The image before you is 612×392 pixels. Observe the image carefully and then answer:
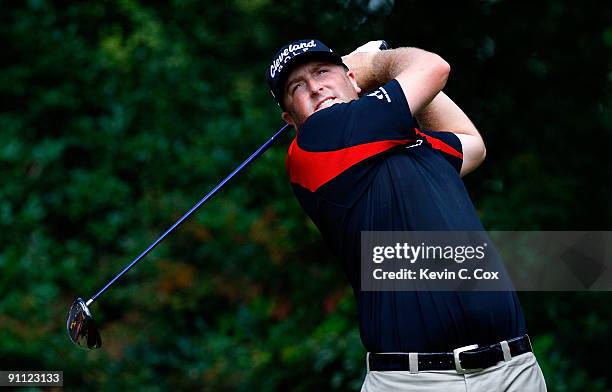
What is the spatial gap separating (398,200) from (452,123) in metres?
0.68

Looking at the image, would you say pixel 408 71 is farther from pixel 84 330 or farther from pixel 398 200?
pixel 84 330

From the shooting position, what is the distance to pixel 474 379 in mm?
2963

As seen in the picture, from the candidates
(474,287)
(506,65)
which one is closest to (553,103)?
(506,65)

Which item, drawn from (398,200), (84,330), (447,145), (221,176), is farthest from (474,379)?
(221,176)

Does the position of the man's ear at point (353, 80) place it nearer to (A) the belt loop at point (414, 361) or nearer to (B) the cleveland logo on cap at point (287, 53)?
(B) the cleveland logo on cap at point (287, 53)

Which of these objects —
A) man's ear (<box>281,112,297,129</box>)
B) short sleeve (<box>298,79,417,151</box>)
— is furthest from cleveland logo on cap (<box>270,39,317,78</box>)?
short sleeve (<box>298,79,417,151</box>)

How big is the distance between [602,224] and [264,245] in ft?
7.86

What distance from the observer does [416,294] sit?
297 cm

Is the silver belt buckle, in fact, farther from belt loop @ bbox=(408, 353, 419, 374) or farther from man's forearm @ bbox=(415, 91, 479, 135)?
man's forearm @ bbox=(415, 91, 479, 135)

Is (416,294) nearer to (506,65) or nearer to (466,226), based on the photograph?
(466,226)

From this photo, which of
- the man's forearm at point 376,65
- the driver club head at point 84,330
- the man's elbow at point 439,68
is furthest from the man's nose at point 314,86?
the driver club head at point 84,330

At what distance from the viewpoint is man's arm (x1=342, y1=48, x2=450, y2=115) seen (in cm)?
318

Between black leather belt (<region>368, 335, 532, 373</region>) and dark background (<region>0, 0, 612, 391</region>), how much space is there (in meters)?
3.18

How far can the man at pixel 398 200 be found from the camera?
9.70 ft
